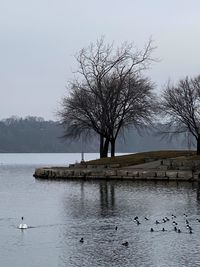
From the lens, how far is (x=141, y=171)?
47156 millimetres

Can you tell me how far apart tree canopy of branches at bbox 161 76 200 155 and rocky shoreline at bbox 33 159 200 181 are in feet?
27.0

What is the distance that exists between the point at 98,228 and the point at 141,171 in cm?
2503

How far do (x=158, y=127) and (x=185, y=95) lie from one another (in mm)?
8768

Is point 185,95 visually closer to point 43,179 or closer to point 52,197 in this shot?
point 43,179

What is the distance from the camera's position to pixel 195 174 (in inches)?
1788

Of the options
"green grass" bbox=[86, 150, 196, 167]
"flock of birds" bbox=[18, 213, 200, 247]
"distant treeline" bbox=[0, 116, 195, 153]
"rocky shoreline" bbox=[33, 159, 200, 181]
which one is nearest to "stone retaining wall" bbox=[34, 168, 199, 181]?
"rocky shoreline" bbox=[33, 159, 200, 181]

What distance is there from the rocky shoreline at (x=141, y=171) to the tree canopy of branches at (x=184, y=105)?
8.24 metres

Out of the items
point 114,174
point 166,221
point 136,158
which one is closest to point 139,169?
point 114,174

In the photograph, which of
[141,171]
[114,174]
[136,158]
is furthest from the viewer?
[136,158]

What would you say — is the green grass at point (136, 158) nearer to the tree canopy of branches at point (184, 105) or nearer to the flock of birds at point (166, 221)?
the tree canopy of branches at point (184, 105)

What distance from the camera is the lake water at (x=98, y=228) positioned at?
17266 millimetres

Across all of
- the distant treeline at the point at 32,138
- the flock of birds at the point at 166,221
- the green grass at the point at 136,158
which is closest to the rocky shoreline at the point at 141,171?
the green grass at the point at 136,158

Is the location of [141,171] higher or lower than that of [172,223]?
higher

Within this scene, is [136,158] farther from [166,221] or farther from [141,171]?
[166,221]
